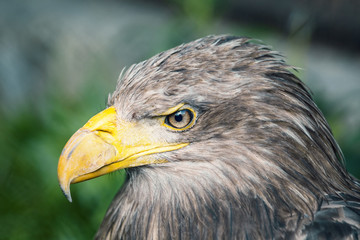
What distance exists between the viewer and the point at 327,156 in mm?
2143

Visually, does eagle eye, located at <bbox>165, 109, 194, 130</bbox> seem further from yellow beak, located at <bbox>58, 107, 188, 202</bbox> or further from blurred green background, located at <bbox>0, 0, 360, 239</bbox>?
blurred green background, located at <bbox>0, 0, 360, 239</bbox>

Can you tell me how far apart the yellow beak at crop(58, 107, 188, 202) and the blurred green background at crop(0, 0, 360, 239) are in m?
1.50

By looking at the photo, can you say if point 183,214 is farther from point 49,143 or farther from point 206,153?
point 49,143

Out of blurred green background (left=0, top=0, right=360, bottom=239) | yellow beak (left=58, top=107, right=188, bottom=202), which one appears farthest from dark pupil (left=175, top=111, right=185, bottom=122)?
blurred green background (left=0, top=0, right=360, bottom=239)

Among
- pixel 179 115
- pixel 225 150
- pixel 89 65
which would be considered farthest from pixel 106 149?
pixel 89 65

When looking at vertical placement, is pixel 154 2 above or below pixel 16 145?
above

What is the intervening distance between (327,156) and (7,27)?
4.76 meters

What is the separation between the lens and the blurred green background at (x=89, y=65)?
3.73 meters

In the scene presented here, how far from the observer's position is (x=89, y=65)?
4770 mm

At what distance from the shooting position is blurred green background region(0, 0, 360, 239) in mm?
3730

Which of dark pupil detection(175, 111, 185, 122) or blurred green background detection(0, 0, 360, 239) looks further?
blurred green background detection(0, 0, 360, 239)

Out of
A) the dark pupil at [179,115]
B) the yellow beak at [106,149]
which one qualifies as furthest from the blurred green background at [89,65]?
the dark pupil at [179,115]

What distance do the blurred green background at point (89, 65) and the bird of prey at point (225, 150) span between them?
4.95ft

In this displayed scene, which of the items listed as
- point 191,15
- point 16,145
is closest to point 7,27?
point 16,145
